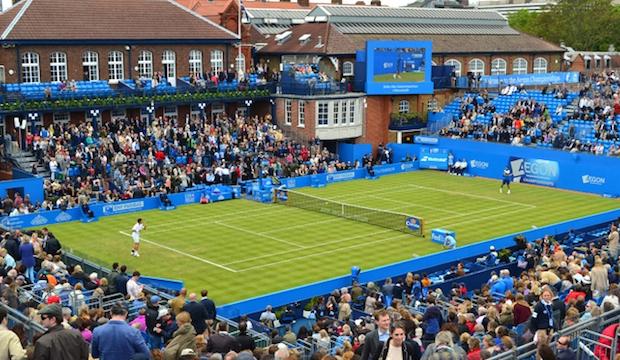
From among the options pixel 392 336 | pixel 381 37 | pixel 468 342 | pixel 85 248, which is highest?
pixel 381 37

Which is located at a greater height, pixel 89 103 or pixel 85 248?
pixel 89 103

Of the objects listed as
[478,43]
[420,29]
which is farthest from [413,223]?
[478,43]

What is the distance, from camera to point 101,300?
1878cm

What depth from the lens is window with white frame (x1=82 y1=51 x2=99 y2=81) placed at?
4997 cm

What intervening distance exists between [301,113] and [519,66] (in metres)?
24.2

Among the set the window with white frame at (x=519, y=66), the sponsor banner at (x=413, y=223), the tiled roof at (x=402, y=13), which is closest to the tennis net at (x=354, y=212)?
the sponsor banner at (x=413, y=223)

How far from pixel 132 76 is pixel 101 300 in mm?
35461

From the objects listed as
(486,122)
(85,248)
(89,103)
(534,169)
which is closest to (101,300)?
(85,248)

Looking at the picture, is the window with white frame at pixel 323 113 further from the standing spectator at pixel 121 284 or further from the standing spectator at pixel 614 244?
the standing spectator at pixel 121 284

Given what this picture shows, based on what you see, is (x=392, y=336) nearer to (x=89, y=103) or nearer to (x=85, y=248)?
(x=85, y=248)

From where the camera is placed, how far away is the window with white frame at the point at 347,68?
57500 mm

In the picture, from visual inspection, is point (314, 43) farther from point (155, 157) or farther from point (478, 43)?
point (155, 157)

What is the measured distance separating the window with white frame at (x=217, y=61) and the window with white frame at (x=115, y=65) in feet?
24.1

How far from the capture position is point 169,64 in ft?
178
